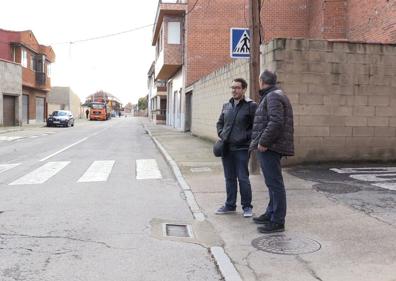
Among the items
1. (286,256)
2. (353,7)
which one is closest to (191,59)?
(353,7)

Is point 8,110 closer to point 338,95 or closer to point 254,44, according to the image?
point 254,44

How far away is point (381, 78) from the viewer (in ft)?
39.9

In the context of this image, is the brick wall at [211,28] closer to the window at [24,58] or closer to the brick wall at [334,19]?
the brick wall at [334,19]

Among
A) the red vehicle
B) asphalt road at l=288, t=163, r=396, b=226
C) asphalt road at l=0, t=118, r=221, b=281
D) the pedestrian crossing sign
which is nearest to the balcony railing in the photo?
the red vehicle

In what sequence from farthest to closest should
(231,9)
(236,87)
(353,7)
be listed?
1. (231,9)
2. (353,7)
3. (236,87)

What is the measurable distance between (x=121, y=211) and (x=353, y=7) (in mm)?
17805

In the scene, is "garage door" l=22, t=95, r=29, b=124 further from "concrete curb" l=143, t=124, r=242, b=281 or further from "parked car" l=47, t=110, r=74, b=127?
"concrete curb" l=143, t=124, r=242, b=281

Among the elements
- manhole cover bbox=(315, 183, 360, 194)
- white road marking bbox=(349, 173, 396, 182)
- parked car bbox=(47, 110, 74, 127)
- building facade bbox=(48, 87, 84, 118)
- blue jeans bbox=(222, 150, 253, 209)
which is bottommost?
manhole cover bbox=(315, 183, 360, 194)

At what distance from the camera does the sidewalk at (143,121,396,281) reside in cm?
486

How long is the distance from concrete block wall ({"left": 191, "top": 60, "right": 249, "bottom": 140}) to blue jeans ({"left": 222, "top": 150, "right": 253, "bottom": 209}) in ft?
24.8

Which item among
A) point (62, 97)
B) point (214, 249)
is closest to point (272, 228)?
point (214, 249)

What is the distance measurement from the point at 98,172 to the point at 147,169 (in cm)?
129

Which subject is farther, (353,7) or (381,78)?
(353,7)

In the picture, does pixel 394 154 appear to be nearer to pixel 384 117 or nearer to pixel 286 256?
pixel 384 117
